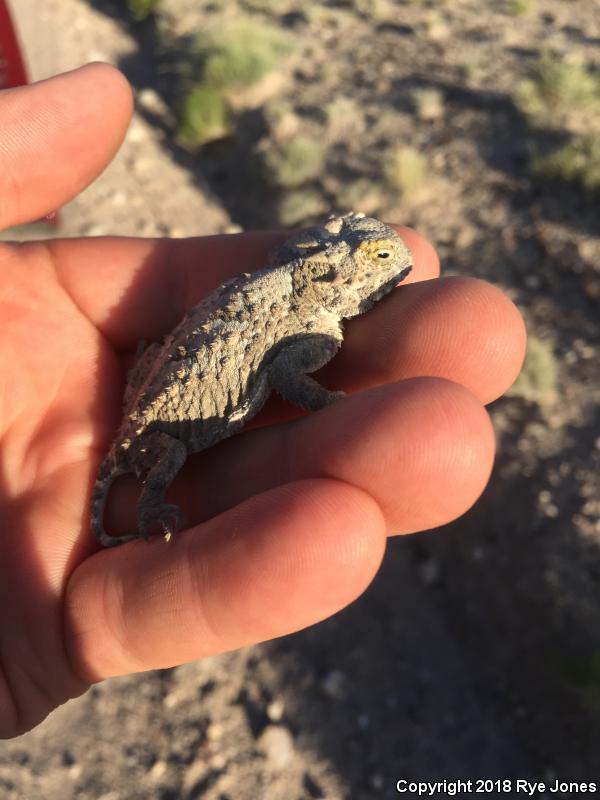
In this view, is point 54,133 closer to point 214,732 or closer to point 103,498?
point 103,498

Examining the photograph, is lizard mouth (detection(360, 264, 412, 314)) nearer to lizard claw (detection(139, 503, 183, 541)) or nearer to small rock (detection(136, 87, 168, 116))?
lizard claw (detection(139, 503, 183, 541))

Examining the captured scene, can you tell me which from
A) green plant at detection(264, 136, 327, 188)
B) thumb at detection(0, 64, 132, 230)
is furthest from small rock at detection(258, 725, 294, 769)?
green plant at detection(264, 136, 327, 188)

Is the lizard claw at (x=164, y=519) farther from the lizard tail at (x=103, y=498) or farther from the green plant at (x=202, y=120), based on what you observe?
the green plant at (x=202, y=120)

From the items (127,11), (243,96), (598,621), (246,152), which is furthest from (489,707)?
(127,11)

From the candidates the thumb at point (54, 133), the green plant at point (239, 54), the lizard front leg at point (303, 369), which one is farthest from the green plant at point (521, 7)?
the lizard front leg at point (303, 369)

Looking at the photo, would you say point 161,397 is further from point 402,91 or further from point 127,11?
point 127,11
